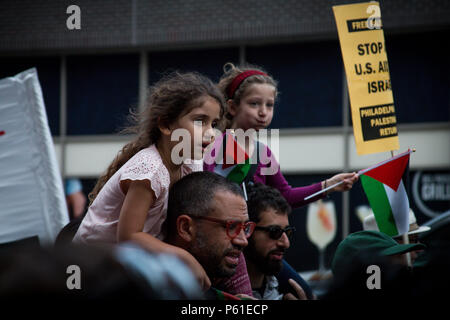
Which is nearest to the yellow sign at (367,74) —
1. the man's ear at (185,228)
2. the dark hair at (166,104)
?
the dark hair at (166,104)

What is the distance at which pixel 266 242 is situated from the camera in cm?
307

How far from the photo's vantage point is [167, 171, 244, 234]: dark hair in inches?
88.8

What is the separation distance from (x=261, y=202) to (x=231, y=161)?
0.86 ft

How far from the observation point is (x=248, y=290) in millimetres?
2541

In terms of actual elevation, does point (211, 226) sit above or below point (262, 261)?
above

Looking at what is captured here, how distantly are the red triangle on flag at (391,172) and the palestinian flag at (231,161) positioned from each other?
0.76 m

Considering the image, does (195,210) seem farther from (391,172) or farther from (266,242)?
(391,172)

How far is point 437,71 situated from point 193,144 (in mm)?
7926

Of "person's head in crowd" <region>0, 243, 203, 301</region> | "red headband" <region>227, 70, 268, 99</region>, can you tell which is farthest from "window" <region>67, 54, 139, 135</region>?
"person's head in crowd" <region>0, 243, 203, 301</region>

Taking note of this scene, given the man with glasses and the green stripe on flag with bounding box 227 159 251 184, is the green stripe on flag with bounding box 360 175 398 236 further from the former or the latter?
the man with glasses

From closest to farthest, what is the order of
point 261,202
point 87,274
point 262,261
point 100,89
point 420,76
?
point 87,274 → point 262,261 → point 261,202 → point 420,76 → point 100,89

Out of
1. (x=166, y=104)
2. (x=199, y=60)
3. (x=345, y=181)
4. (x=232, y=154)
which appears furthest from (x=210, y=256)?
(x=199, y=60)

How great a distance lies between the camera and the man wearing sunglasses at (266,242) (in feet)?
9.87

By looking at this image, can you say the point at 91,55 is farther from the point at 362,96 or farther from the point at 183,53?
the point at 362,96
